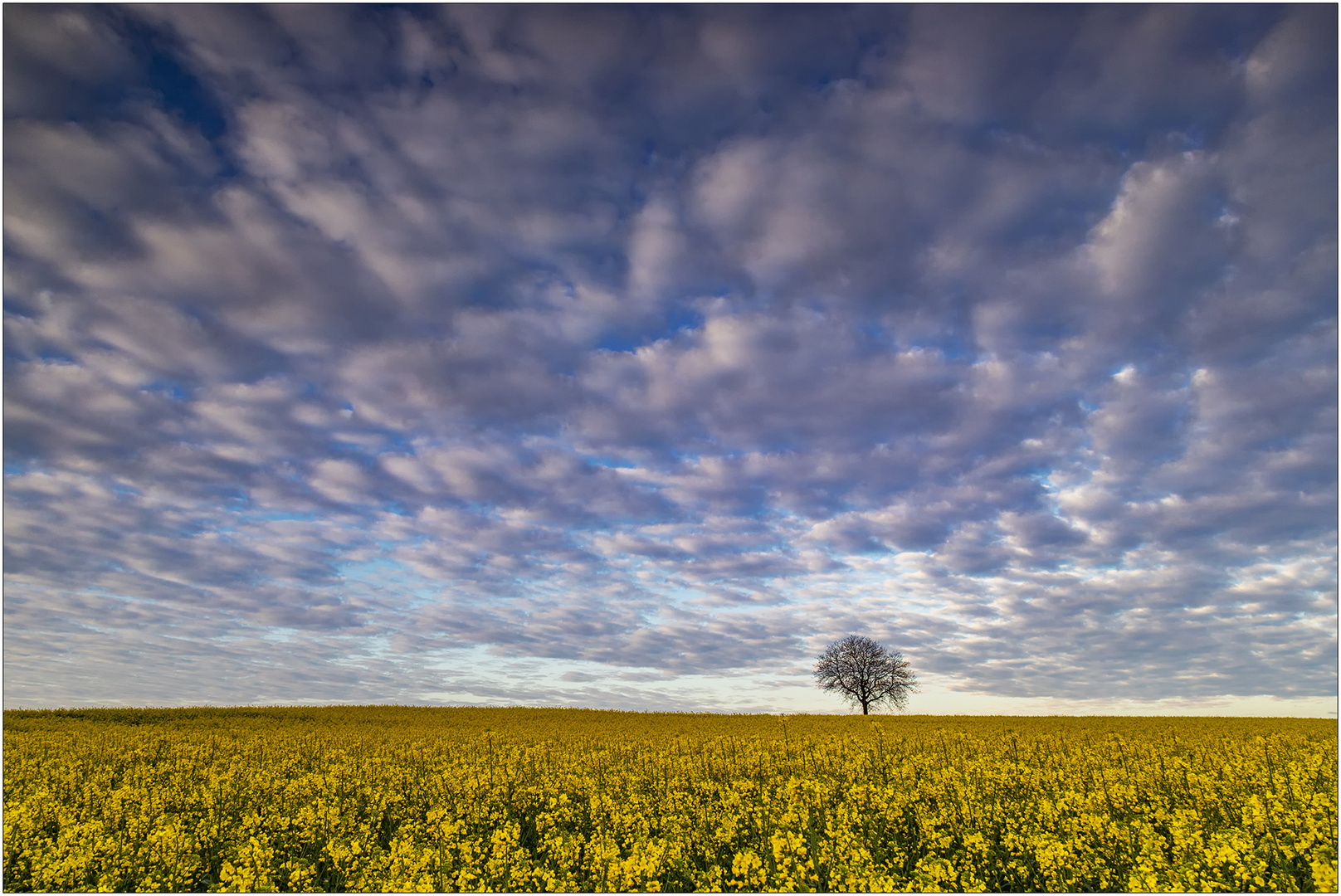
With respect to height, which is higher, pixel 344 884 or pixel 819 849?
pixel 819 849

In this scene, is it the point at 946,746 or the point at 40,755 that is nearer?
the point at 946,746

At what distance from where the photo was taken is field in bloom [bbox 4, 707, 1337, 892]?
883 cm

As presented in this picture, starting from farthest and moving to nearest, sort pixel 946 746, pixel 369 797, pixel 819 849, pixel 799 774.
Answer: pixel 946 746, pixel 799 774, pixel 369 797, pixel 819 849

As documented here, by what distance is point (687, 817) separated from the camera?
11266mm

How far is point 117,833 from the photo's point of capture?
38.7 feet

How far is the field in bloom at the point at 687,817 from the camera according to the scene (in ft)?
29.0

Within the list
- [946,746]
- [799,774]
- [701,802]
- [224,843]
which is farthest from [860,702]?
[224,843]

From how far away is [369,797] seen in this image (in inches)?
571

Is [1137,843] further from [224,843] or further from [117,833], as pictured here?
[117,833]

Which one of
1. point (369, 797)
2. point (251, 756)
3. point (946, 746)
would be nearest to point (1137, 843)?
point (946, 746)

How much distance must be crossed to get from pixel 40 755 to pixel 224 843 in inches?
716

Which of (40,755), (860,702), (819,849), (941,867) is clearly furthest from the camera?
(860,702)

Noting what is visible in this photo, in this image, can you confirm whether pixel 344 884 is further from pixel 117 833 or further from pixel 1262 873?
pixel 1262 873

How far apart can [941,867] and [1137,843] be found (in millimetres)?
3955
